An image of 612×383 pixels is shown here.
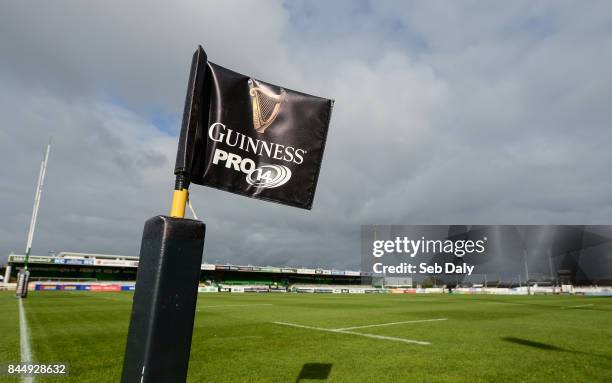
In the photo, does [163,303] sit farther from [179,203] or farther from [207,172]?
[207,172]

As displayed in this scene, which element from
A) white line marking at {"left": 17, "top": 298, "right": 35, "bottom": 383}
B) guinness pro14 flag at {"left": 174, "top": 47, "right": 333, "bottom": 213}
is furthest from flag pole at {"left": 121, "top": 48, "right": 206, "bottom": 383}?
white line marking at {"left": 17, "top": 298, "right": 35, "bottom": 383}

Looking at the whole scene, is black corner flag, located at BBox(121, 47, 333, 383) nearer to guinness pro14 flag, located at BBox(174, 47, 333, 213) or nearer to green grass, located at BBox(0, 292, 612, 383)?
guinness pro14 flag, located at BBox(174, 47, 333, 213)

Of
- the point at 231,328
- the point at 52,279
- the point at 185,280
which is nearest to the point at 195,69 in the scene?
the point at 185,280

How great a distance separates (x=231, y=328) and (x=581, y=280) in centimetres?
13097

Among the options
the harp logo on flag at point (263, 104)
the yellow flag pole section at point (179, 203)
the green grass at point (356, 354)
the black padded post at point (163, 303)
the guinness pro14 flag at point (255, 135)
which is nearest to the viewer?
the black padded post at point (163, 303)

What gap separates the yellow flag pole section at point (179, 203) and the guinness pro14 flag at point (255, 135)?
0.19 metres

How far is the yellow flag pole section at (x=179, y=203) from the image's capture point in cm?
196

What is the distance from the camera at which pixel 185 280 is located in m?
1.74

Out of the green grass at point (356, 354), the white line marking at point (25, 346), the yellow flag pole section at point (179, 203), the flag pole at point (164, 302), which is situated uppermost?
the yellow flag pole section at point (179, 203)

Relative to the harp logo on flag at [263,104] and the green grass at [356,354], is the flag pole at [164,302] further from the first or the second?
the green grass at [356,354]

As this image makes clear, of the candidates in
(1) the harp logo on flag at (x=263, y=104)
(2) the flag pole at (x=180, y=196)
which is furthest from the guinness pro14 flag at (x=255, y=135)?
(2) the flag pole at (x=180, y=196)

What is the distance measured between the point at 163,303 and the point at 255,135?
1269 millimetres

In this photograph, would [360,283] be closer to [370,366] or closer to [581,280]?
[581,280]

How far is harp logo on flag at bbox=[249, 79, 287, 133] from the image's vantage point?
251 cm
